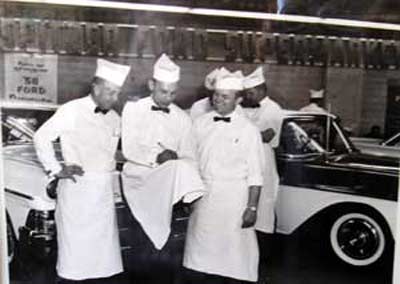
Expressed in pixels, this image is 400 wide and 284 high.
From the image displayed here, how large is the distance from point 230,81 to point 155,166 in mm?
402

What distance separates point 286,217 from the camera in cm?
226

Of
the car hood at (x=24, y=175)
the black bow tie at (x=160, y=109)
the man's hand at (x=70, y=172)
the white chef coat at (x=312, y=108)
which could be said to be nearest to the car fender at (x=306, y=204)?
the white chef coat at (x=312, y=108)

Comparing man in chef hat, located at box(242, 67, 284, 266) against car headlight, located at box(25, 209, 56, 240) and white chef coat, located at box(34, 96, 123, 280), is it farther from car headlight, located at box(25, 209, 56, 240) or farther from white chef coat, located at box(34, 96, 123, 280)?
car headlight, located at box(25, 209, 56, 240)

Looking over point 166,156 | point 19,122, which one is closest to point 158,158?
point 166,156

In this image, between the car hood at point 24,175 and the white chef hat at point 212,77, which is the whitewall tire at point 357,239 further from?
the car hood at point 24,175

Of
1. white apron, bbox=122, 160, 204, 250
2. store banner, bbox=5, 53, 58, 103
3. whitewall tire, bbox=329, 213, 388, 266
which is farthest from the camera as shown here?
whitewall tire, bbox=329, 213, 388, 266

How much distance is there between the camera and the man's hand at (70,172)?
209cm

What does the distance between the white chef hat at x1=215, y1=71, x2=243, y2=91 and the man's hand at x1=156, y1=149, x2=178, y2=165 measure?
0.28m

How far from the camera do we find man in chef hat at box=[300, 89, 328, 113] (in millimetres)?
2214

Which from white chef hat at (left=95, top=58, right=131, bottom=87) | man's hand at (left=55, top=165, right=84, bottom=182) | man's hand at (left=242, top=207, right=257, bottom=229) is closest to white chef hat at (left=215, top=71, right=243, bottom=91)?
white chef hat at (left=95, top=58, right=131, bottom=87)

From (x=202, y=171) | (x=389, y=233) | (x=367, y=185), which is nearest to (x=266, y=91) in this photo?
(x=202, y=171)

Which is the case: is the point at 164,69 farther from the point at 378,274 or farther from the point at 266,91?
the point at 378,274

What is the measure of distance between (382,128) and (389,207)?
29cm

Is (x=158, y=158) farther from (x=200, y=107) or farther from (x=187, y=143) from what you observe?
(x=200, y=107)
